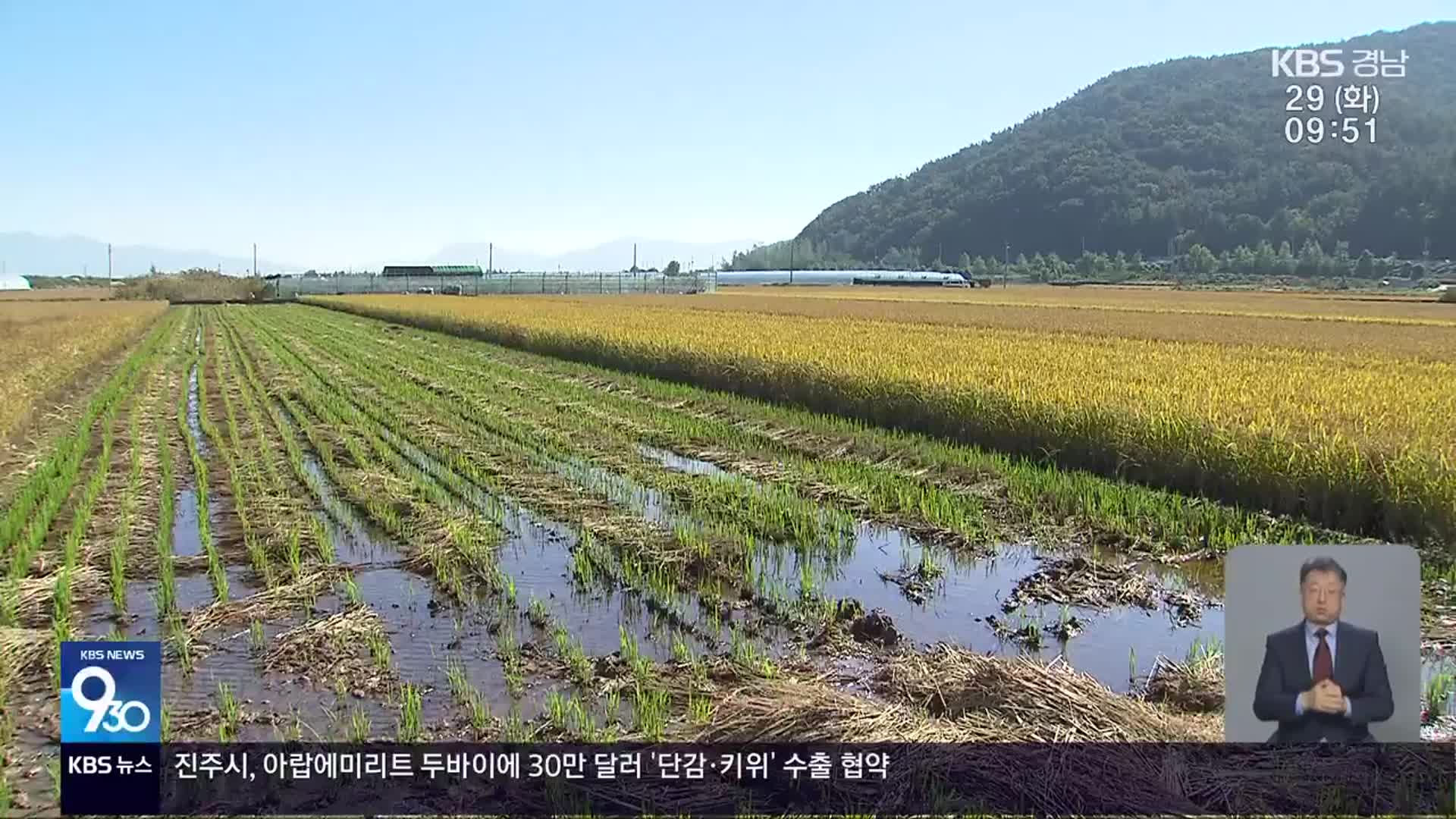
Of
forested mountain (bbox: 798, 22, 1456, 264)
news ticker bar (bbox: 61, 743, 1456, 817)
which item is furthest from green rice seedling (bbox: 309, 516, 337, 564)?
forested mountain (bbox: 798, 22, 1456, 264)

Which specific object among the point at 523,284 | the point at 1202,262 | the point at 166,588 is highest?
the point at 1202,262

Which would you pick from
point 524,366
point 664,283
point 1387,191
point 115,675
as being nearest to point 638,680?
point 115,675

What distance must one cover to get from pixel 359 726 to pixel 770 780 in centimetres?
185

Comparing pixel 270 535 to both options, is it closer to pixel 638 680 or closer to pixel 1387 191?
pixel 638 680

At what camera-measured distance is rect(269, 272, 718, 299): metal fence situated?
74.7 meters

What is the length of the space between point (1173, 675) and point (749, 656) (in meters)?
2.08

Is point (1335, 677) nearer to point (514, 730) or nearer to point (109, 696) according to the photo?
point (514, 730)

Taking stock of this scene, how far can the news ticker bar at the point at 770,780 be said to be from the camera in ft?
12.2

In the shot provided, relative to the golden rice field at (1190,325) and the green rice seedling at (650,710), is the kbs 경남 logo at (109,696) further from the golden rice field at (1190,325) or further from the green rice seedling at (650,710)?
the golden rice field at (1190,325)

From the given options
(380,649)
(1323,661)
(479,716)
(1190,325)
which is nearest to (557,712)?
(479,716)

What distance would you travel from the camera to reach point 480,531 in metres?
7.77

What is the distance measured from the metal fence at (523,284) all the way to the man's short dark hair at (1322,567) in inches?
2844

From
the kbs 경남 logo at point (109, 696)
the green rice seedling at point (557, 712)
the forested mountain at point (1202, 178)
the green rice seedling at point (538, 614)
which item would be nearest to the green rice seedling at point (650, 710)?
the green rice seedling at point (557, 712)

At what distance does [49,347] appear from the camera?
73.8 feet
